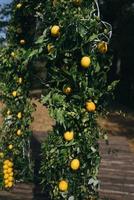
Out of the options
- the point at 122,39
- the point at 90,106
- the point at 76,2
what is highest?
the point at 122,39

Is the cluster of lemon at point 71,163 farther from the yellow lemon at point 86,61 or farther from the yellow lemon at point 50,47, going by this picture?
the yellow lemon at point 50,47

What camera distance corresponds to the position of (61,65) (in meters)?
6.14

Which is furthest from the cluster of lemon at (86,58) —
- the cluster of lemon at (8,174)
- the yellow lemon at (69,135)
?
the cluster of lemon at (8,174)

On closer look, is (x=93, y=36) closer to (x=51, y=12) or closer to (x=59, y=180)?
(x=51, y=12)

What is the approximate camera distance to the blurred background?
24.3 m

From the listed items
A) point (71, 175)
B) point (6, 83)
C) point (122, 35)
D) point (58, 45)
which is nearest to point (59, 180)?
point (71, 175)

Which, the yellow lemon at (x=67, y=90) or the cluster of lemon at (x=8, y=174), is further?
the cluster of lemon at (x=8, y=174)

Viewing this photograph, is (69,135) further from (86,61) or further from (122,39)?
(122,39)

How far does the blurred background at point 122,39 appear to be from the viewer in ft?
79.6

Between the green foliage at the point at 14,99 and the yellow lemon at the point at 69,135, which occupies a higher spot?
the green foliage at the point at 14,99

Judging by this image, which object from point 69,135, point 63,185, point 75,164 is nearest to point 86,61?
point 69,135

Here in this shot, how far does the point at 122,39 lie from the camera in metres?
24.1

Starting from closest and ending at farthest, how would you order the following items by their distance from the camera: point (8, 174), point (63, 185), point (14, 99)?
point (63, 185)
point (8, 174)
point (14, 99)

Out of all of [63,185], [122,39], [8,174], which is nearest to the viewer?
[63,185]
